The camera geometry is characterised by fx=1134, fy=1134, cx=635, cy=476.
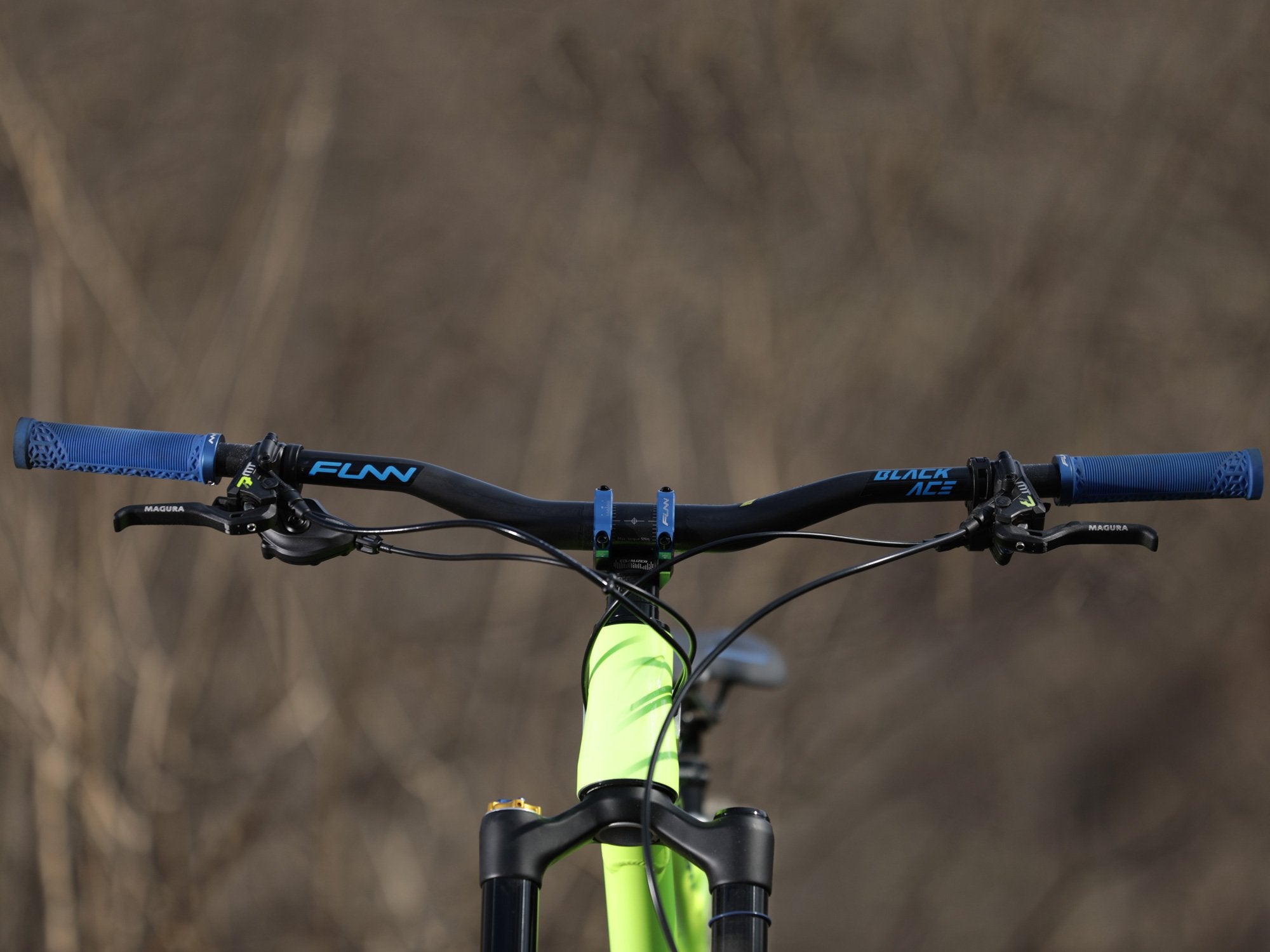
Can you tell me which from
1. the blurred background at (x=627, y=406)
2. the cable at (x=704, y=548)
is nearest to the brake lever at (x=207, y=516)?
the cable at (x=704, y=548)

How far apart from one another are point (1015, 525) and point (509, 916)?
364mm

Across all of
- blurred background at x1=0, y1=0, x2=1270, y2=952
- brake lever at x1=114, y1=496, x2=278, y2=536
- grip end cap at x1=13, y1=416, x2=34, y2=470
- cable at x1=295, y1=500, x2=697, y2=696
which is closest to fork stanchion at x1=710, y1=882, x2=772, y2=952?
cable at x1=295, y1=500, x2=697, y2=696

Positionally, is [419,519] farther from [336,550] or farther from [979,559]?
[336,550]

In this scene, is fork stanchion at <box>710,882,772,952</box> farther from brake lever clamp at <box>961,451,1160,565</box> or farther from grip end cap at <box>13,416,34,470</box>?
grip end cap at <box>13,416,34,470</box>

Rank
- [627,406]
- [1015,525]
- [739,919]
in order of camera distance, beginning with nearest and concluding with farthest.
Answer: [739,919]
[1015,525]
[627,406]

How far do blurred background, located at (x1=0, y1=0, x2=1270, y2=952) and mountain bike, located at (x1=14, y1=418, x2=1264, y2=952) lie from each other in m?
1.34

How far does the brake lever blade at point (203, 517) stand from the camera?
69 centimetres

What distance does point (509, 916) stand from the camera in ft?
1.91

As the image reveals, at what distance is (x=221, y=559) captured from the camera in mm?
2141

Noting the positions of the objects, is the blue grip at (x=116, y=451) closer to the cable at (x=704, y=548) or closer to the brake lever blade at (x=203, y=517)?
the brake lever blade at (x=203, y=517)

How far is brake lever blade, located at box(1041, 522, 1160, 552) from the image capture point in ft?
2.15

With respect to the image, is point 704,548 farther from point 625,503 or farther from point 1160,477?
point 1160,477

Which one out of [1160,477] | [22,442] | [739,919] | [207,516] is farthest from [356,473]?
[1160,477]

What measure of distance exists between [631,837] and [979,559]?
5.39 feet
